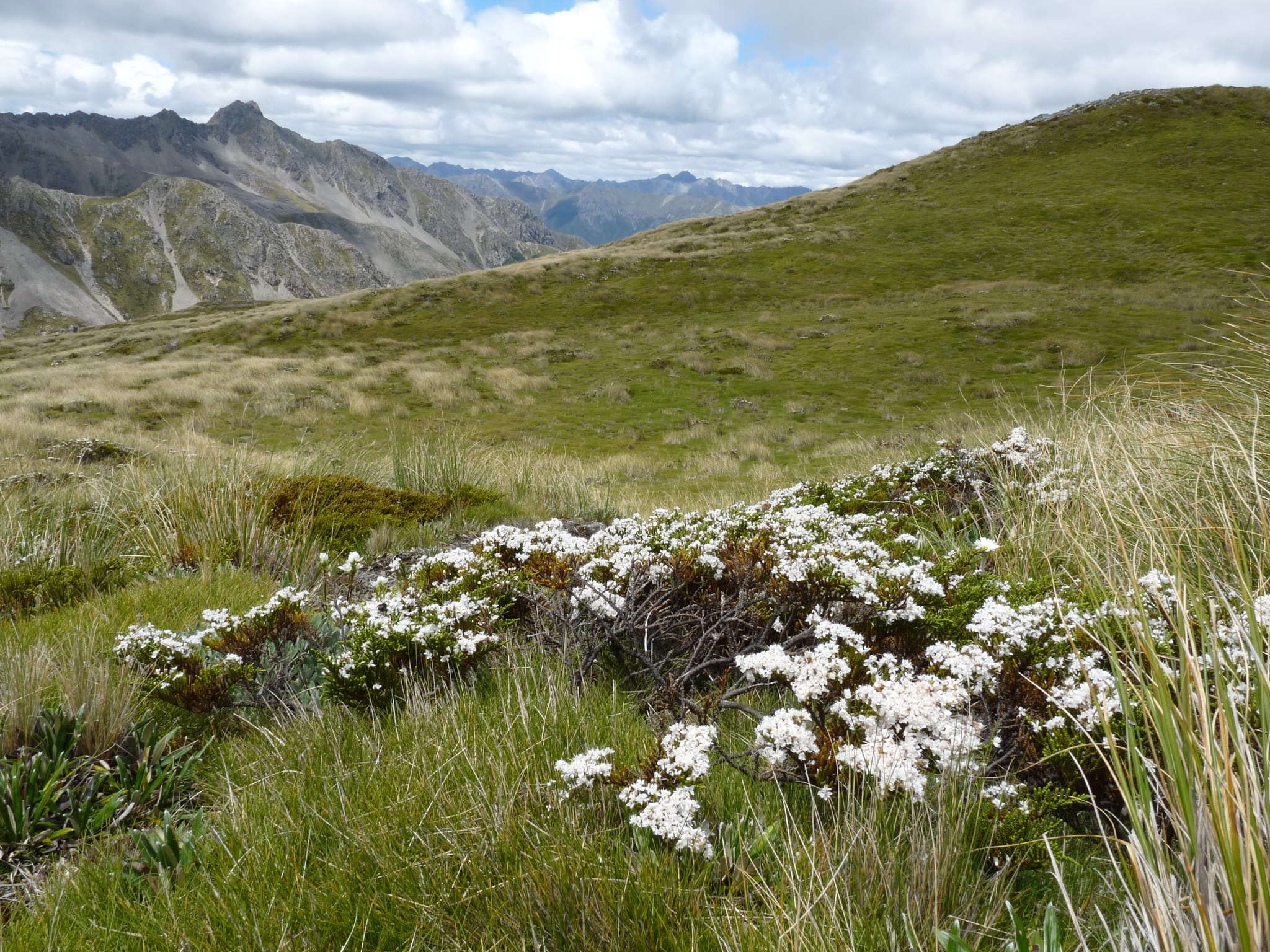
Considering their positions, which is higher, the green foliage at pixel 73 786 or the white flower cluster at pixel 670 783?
the white flower cluster at pixel 670 783

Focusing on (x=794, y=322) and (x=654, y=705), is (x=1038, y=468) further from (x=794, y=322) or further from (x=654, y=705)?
(x=794, y=322)

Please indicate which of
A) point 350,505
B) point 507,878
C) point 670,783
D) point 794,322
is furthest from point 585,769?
point 794,322

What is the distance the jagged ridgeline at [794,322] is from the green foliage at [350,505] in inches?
291

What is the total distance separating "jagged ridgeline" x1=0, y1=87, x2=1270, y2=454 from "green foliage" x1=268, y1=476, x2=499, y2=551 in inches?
291

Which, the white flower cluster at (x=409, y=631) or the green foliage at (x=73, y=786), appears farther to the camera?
the white flower cluster at (x=409, y=631)

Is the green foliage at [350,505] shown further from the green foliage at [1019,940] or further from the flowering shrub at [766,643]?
the green foliage at [1019,940]

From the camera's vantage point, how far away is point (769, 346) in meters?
31.6

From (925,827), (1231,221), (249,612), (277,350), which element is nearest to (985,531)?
(925,827)

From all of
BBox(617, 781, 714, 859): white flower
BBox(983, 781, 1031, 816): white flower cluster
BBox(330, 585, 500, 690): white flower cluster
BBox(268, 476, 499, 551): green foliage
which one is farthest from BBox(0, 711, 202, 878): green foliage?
BBox(268, 476, 499, 551): green foliage

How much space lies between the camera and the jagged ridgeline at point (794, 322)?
22.1 meters

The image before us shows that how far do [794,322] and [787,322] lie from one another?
0.38m

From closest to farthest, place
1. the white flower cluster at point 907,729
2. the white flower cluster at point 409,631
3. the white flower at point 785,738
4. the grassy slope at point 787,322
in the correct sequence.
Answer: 1. the white flower cluster at point 907,729
2. the white flower at point 785,738
3. the white flower cluster at point 409,631
4. the grassy slope at point 787,322

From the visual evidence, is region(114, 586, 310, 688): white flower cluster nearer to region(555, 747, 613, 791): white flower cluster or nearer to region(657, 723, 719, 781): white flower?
region(555, 747, 613, 791): white flower cluster

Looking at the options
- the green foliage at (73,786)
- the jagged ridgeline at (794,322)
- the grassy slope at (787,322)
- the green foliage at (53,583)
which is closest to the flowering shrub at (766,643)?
the green foliage at (73,786)
